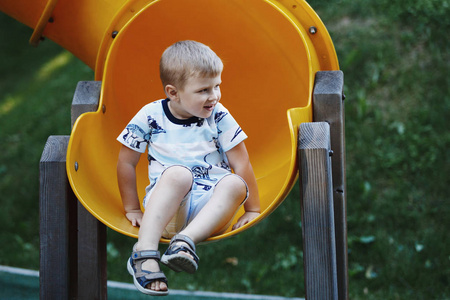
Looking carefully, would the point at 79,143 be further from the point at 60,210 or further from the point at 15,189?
the point at 15,189

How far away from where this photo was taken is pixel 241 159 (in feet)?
6.71

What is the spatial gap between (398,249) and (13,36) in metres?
4.61

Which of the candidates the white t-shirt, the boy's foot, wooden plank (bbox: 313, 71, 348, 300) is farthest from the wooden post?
wooden plank (bbox: 313, 71, 348, 300)

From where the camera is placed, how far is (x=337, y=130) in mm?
2088

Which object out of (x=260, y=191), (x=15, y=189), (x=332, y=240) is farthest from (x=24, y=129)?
(x=332, y=240)

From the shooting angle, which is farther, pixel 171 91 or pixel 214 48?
pixel 214 48

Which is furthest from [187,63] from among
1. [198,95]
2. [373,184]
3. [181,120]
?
[373,184]

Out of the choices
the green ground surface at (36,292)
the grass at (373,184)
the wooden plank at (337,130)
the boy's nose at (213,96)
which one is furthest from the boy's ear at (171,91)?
the grass at (373,184)

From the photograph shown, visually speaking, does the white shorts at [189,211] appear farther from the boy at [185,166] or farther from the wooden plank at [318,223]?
the wooden plank at [318,223]

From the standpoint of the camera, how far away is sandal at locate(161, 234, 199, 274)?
1632 mm

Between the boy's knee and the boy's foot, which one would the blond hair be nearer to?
the boy's knee

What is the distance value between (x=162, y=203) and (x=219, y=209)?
17cm

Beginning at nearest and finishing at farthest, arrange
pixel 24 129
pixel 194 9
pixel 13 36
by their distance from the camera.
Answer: pixel 194 9 < pixel 24 129 < pixel 13 36

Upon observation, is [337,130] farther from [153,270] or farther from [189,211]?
[153,270]
